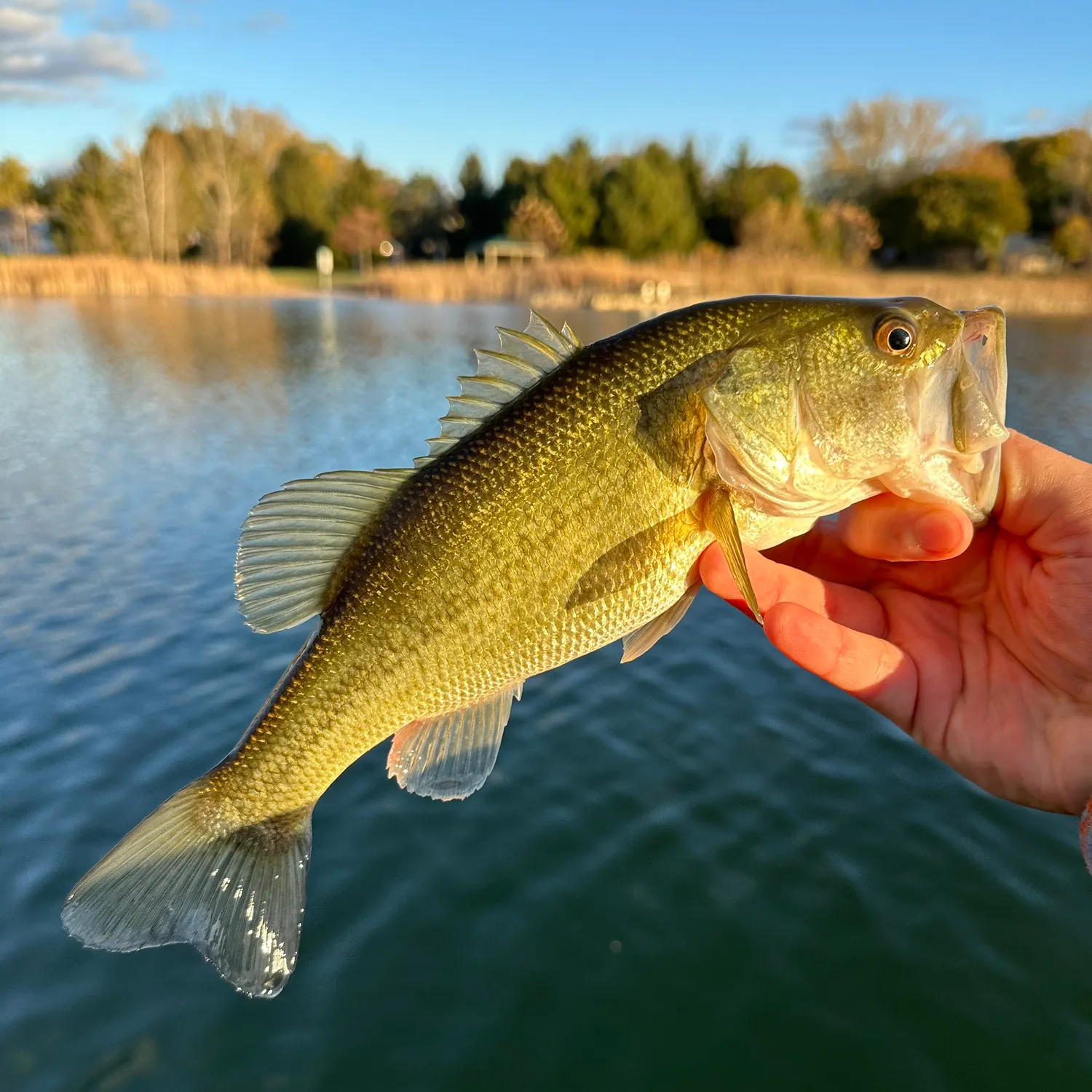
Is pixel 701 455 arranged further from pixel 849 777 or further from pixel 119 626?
pixel 119 626

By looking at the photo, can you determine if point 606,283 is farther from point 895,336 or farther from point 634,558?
point 634,558

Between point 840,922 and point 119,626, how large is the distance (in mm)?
6964

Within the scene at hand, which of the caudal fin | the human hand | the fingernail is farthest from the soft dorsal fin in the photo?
the fingernail

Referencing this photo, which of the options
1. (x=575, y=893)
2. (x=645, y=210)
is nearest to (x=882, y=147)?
(x=645, y=210)

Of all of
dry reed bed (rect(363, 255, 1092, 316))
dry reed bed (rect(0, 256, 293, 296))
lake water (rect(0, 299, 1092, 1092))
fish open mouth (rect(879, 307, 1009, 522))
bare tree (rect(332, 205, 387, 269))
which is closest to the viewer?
fish open mouth (rect(879, 307, 1009, 522))

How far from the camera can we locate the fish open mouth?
252cm

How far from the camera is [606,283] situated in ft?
138

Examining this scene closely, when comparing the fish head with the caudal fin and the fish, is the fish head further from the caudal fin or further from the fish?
the caudal fin

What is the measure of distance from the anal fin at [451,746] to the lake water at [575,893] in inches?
79.5

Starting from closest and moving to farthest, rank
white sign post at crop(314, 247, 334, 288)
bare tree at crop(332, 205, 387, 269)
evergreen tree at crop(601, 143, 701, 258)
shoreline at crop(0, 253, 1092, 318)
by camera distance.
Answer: shoreline at crop(0, 253, 1092, 318) < evergreen tree at crop(601, 143, 701, 258) < white sign post at crop(314, 247, 334, 288) < bare tree at crop(332, 205, 387, 269)

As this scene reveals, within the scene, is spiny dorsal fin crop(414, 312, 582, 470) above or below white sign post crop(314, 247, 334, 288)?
below

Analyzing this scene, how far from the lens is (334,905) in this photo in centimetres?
485

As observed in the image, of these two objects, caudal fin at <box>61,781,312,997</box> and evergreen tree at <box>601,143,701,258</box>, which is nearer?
caudal fin at <box>61,781,312,997</box>

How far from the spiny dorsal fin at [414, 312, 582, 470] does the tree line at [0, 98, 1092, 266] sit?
1998 inches
